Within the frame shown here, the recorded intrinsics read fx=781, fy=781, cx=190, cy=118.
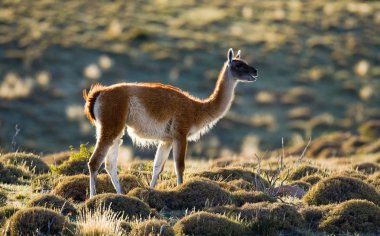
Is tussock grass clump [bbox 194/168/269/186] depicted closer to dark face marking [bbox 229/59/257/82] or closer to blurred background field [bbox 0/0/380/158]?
dark face marking [bbox 229/59/257/82]

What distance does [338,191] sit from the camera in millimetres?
12234

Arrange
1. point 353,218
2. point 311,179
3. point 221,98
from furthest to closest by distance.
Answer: point 311,179 → point 221,98 → point 353,218

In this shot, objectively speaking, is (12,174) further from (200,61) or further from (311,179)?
(200,61)

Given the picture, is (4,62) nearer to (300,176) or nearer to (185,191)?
(300,176)

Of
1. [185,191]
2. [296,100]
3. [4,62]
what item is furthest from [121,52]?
[185,191]

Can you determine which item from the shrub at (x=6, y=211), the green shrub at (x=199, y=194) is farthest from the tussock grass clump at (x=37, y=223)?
the green shrub at (x=199, y=194)

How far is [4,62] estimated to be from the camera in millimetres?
34219

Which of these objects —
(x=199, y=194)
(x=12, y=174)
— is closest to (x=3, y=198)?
(x=12, y=174)

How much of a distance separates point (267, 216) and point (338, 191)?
7.48 ft

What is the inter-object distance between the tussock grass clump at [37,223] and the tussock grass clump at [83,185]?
2.19 metres

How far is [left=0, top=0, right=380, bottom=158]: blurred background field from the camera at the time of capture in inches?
1138

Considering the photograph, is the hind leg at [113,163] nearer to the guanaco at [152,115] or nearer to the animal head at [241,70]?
the guanaco at [152,115]

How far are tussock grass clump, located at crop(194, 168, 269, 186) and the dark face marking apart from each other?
1.83m

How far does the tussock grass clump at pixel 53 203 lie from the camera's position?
35.3ft
